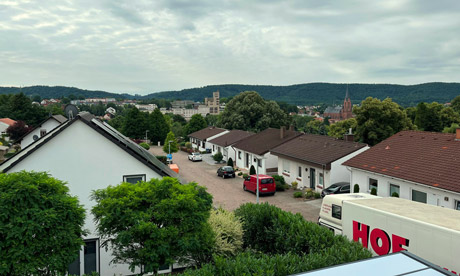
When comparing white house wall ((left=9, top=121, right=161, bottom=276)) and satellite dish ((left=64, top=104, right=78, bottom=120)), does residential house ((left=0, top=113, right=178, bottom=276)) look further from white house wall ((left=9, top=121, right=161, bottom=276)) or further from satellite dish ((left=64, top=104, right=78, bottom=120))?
satellite dish ((left=64, top=104, right=78, bottom=120))

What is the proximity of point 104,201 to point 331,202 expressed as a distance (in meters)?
10.6

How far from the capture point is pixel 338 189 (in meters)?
25.5

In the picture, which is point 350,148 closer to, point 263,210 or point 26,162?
point 263,210

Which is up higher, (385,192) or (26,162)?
(26,162)

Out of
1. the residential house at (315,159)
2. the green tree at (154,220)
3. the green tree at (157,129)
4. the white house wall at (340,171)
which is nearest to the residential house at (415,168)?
the white house wall at (340,171)

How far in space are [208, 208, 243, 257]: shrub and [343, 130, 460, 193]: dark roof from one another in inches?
467

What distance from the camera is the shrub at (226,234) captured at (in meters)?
11.3

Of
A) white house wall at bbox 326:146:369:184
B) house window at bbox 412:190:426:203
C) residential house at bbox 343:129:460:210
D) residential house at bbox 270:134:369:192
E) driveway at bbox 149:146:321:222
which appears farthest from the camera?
residential house at bbox 270:134:369:192

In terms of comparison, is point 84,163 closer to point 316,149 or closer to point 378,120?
point 316,149

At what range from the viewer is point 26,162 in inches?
516

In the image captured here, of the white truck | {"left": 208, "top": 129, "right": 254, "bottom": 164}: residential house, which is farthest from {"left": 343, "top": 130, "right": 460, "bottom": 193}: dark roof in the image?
{"left": 208, "top": 129, "right": 254, "bottom": 164}: residential house

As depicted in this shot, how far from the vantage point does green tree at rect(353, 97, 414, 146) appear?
41.8 meters

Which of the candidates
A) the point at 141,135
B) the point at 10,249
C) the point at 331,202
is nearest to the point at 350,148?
the point at 331,202

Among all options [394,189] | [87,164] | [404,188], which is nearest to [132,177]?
[87,164]
